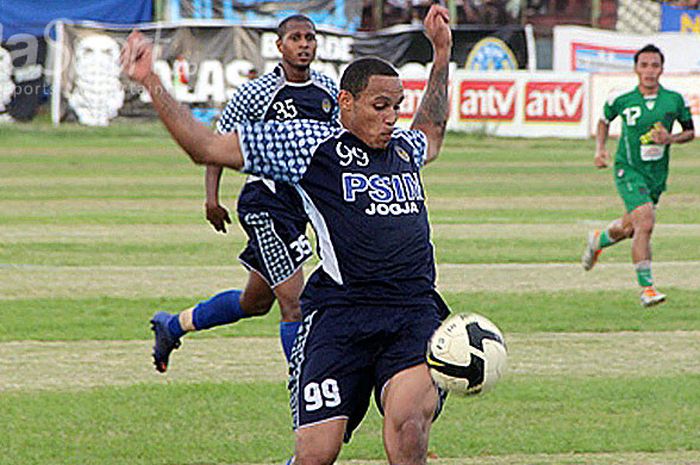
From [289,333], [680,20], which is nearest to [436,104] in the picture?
[289,333]

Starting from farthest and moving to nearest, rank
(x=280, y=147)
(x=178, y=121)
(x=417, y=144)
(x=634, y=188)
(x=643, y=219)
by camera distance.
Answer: (x=634, y=188) < (x=643, y=219) < (x=417, y=144) < (x=280, y=147) < (x=178, y=121)

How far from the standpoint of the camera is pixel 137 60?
5.63 meters

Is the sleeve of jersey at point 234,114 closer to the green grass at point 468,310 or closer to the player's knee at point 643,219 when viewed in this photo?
the green grass at point 468,310

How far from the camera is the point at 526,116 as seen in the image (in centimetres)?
3516

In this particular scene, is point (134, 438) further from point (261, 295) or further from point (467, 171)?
point (467, 171)

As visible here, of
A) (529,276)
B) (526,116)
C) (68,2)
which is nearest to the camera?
(529,276)

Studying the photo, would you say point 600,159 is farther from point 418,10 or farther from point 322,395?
point 418,10

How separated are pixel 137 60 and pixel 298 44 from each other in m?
3.11

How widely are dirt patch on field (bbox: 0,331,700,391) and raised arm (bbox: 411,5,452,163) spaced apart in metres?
3.06

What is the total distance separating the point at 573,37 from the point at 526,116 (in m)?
3.77

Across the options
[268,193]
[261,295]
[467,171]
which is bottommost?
[467,171]

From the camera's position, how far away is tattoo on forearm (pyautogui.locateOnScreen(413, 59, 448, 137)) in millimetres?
6848

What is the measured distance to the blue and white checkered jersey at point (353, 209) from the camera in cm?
612

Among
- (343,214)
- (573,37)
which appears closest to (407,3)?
(573,37)
